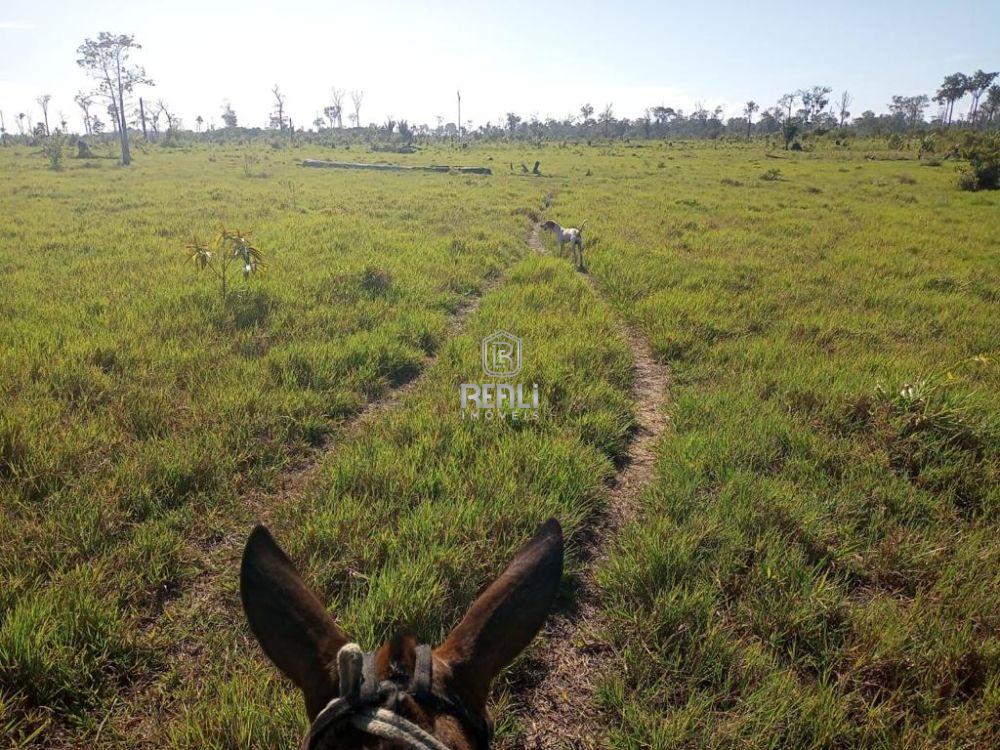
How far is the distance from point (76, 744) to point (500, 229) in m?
11.6

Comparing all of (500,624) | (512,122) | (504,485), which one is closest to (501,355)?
(504,485)

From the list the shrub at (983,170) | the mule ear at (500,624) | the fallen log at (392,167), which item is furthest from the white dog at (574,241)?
the shrub at (983,170)


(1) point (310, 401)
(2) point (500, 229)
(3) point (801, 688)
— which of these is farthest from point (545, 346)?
(2) point (500, 229)

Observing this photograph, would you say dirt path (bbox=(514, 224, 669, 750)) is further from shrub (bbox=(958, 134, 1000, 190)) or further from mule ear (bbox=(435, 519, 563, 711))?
shrub (bbox=(958, 134, 1000, 190))

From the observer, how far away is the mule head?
1063 millimetres

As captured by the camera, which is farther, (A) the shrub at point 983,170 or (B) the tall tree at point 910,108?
(B) the tall tree at point 910,108

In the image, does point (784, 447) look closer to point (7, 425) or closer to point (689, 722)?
point (689, 722)

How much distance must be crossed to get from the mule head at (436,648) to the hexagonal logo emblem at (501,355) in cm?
388

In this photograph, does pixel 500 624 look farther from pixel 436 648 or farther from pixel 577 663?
pixel 577 663

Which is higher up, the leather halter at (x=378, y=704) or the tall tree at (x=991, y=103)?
the tall tree at (x=991, y=103)

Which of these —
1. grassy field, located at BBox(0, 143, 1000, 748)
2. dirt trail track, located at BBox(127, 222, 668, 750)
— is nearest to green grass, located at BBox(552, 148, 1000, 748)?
grassy field, located at BBox(0, 143, 1000, 748)

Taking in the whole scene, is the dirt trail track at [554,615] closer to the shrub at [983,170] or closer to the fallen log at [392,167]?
the shrub at [983,170]

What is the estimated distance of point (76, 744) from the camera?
2018mm

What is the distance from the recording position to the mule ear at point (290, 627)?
3.84ft
